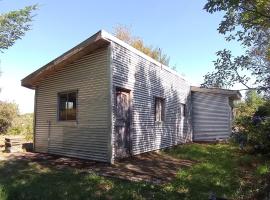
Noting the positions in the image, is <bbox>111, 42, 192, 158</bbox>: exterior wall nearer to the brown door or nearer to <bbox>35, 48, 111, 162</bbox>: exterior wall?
the brown door

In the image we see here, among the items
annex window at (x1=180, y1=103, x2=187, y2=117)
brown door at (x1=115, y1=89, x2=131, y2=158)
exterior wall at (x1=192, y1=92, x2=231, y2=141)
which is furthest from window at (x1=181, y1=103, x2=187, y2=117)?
brown door at (x1=115, y1=89, x2=131, y2=158)

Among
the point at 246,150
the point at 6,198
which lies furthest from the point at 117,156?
the point at 246,150

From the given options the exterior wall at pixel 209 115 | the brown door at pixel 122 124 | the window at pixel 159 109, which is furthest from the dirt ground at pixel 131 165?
the exterior wall at pixel 209 115

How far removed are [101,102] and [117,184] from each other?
430 centimetres

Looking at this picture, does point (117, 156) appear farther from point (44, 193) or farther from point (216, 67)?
point (216, 67)

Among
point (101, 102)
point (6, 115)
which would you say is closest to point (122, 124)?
point (101, 102)

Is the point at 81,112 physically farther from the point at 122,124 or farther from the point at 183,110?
the point at 183,110

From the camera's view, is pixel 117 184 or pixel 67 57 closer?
pixel 117 184

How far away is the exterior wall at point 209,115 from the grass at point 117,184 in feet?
31.9

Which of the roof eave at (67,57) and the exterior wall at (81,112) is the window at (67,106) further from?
the roof eave at (67,57)

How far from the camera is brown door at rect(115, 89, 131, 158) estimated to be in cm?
1220

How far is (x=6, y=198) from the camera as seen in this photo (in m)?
6.94

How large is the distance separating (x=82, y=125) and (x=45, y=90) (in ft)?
10.3

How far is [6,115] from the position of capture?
2461 cm
